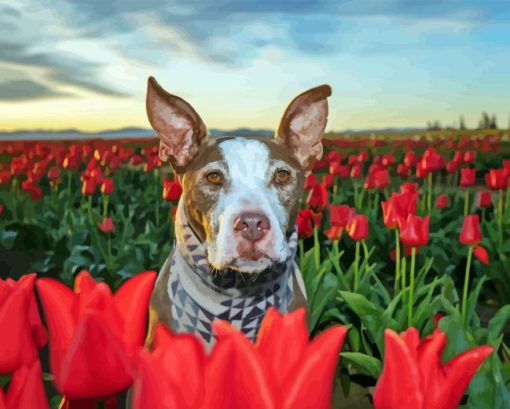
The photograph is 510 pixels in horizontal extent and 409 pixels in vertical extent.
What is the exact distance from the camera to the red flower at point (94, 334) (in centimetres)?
96

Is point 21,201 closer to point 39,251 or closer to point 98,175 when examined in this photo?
point 39,251

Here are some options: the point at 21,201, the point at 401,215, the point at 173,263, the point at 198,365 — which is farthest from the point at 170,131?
the point at 21,201

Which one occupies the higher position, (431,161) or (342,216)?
(431,161)

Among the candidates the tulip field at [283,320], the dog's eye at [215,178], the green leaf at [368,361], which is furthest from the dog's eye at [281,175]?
the green leaf at [368,361]

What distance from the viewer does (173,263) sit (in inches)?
124

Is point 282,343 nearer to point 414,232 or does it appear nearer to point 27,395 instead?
point 27,395

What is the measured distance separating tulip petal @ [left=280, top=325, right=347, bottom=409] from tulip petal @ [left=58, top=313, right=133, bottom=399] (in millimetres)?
262

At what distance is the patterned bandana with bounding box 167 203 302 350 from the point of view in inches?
117

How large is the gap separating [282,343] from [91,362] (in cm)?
25

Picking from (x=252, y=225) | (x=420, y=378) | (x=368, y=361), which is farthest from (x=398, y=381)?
(x=368, y=361)

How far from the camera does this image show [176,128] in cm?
312

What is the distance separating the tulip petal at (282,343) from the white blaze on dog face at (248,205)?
1767 mm

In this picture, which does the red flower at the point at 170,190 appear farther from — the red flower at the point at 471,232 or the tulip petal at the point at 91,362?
the tulip petal at the point at 91,362

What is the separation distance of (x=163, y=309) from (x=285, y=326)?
2.19 meters
